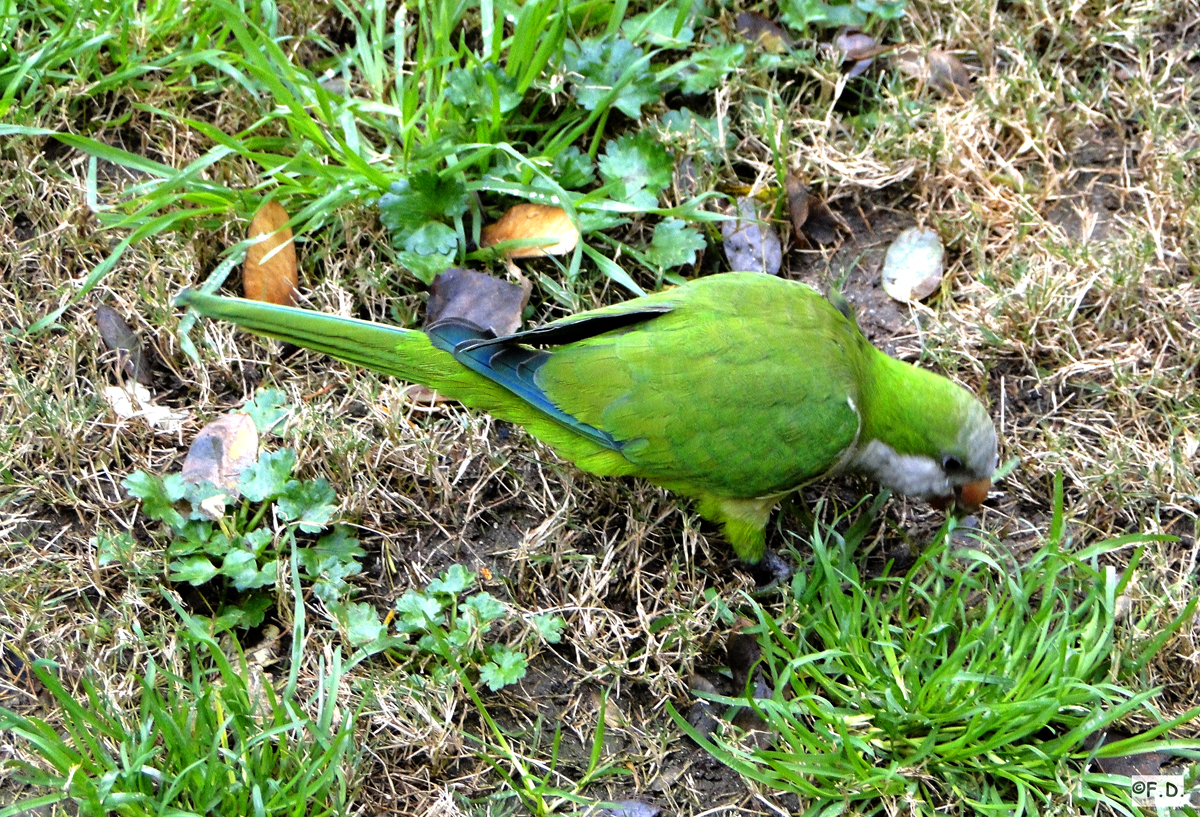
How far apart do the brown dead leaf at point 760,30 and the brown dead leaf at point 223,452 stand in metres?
2.49

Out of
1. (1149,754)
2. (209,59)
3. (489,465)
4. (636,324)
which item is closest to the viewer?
(1149,754)

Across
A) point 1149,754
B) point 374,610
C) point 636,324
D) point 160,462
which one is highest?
point 636,324

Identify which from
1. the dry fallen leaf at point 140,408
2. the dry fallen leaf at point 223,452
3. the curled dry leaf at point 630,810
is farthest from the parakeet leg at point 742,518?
the dry fallen leaf at point 140,408

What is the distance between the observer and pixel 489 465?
352cm

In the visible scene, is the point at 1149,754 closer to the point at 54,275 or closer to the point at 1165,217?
the point at 1165,217

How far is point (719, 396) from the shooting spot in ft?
10.3

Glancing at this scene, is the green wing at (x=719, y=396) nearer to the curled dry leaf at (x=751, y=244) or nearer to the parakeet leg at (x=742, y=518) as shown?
the parakeet leg at (x=742, y=518)

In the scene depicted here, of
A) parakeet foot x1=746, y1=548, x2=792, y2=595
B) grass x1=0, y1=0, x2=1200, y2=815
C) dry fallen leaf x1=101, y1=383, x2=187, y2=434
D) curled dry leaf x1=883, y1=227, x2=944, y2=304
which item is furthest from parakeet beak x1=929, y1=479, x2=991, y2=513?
dry fallen leaf x1=101, y1=383, x2=187, y2=434

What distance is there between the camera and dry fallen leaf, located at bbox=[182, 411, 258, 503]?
3.34 meters

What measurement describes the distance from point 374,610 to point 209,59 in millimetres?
2083

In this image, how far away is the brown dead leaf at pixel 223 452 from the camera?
334 cm

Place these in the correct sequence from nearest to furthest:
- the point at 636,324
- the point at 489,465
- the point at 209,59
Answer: the point at 636,324 → the point at 489,465 → the point at 209,59

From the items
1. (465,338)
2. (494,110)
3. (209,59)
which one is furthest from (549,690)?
(209,59)

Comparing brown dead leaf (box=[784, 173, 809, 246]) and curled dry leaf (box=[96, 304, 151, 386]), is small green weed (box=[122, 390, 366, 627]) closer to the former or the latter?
curled dry leaf (box=[96, 304, 151, 386])
